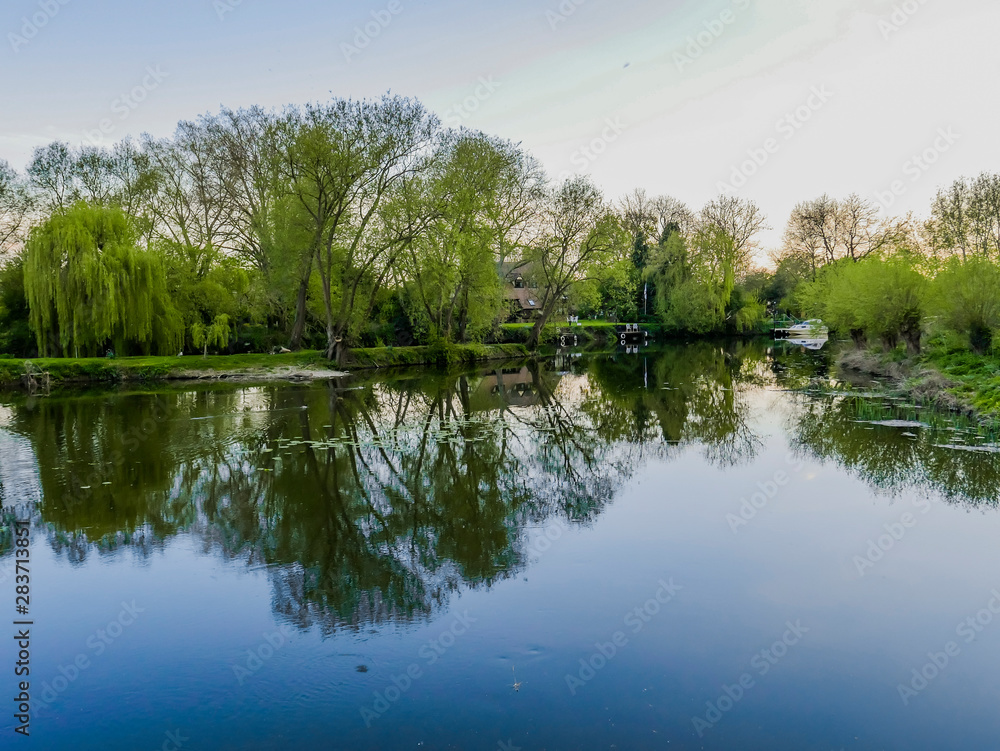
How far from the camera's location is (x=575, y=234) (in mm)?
44469

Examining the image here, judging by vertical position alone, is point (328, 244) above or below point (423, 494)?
above

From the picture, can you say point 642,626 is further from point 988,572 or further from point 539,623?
point 988,572

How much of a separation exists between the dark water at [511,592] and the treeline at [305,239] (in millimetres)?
19137

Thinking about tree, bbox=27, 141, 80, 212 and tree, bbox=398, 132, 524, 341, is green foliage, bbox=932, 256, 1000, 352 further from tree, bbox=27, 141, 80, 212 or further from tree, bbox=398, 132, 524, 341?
tree, bbox=27, 141, 80, 212

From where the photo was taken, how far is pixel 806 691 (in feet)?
18.1

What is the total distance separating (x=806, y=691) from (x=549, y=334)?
4952 centimetres

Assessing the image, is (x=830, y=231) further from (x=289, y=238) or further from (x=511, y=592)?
(x=511, y=592)

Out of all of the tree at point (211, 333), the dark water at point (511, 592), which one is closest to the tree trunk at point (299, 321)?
the tree at point (211, 333)

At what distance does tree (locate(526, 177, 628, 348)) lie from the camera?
143 ft

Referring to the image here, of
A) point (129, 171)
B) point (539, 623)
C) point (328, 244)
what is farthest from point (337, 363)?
point (539, 623)

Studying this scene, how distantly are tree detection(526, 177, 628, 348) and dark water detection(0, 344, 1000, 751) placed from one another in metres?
29.6

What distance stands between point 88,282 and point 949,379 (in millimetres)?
34057

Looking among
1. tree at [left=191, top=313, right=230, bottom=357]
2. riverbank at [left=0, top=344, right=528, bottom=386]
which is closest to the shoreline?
riverbank at [left=0, top=344, right=528, bottom=386]

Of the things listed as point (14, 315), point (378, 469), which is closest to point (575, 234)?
point (14, 315)
